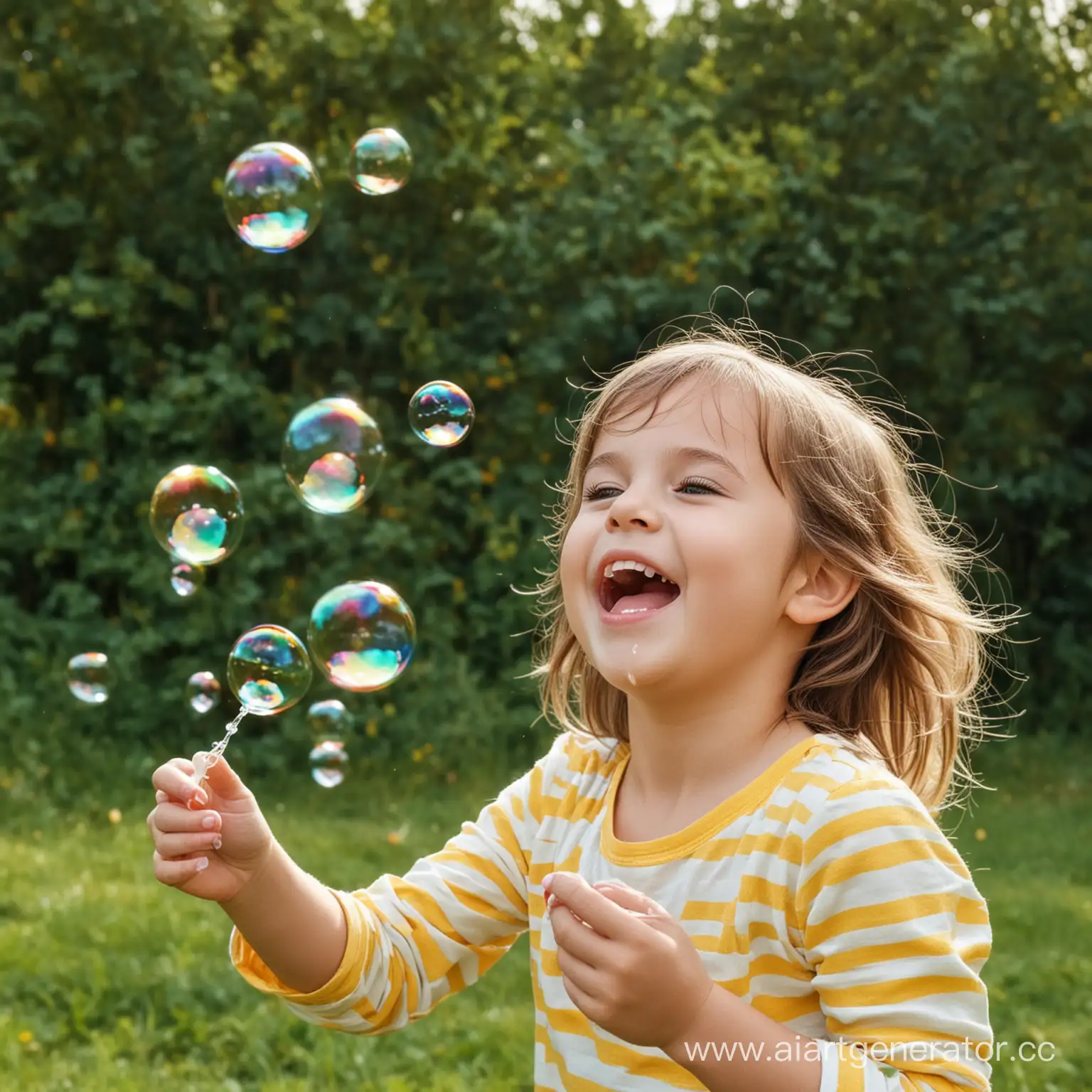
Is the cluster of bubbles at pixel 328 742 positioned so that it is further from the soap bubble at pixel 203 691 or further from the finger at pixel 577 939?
the finger at pixel 577 939

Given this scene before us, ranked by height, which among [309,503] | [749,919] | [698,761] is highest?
[309,503]

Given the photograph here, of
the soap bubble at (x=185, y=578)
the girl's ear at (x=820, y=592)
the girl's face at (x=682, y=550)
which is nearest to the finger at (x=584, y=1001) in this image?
the girl's face at (x=682, y=550)

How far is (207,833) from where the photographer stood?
1.74m

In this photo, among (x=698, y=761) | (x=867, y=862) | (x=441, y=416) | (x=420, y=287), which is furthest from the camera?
(x=420, y=287)

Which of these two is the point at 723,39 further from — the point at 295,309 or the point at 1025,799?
the point at 1025,799

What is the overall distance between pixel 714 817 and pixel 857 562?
1.31 feet

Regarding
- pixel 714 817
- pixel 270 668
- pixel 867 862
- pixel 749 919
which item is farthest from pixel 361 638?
pixel 867 862

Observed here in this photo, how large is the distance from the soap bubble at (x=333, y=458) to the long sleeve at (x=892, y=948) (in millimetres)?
1610

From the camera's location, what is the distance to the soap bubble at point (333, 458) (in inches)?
119

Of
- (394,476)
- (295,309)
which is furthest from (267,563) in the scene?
(295,309)

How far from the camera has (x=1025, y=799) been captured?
561cm

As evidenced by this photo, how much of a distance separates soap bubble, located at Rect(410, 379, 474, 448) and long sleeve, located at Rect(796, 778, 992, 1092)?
1647 millimetres

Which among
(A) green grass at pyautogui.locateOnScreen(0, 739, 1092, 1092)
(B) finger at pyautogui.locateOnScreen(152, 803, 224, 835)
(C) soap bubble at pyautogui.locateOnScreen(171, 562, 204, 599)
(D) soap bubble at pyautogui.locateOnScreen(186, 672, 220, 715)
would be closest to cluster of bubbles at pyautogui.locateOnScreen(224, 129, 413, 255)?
(C) soap bubble at pyautogui.locateOnScreen(171, 562, 204, 599)

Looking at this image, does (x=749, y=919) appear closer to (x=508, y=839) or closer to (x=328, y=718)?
(x=508, y=839)
